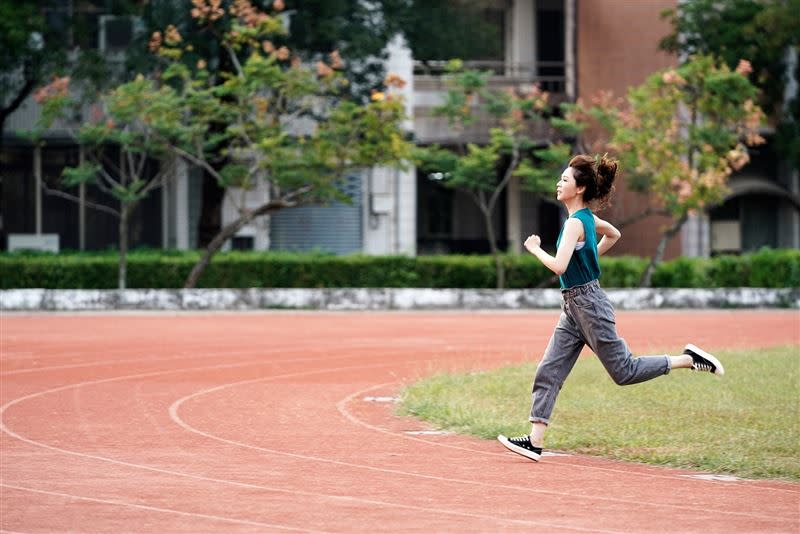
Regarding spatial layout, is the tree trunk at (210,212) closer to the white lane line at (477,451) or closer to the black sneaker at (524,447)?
the white lane line at (477,451)

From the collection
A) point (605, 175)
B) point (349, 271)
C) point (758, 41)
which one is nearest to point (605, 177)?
point (605, 175)

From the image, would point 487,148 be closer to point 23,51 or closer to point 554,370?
point 23,51

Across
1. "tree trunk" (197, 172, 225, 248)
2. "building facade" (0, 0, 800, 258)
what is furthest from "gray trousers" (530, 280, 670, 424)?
Answer: "building facade" (0, 0, 800, 258)

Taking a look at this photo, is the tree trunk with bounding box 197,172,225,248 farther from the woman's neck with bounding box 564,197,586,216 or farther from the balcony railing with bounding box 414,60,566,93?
the woman's neck with bounding box 564,197,586,216

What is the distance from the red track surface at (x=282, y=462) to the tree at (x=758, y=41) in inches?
772

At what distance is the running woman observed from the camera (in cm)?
913

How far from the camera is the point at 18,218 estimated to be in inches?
1470

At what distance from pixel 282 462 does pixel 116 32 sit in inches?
1057

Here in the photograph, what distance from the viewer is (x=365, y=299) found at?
2881 cm

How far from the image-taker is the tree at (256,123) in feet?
90.9

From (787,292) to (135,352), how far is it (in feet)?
51.5

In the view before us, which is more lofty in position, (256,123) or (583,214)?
(256,123)

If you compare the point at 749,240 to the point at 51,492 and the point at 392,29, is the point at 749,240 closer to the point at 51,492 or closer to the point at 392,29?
the point at 392,29

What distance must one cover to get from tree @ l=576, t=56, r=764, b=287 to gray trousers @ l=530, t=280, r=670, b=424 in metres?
20.0
